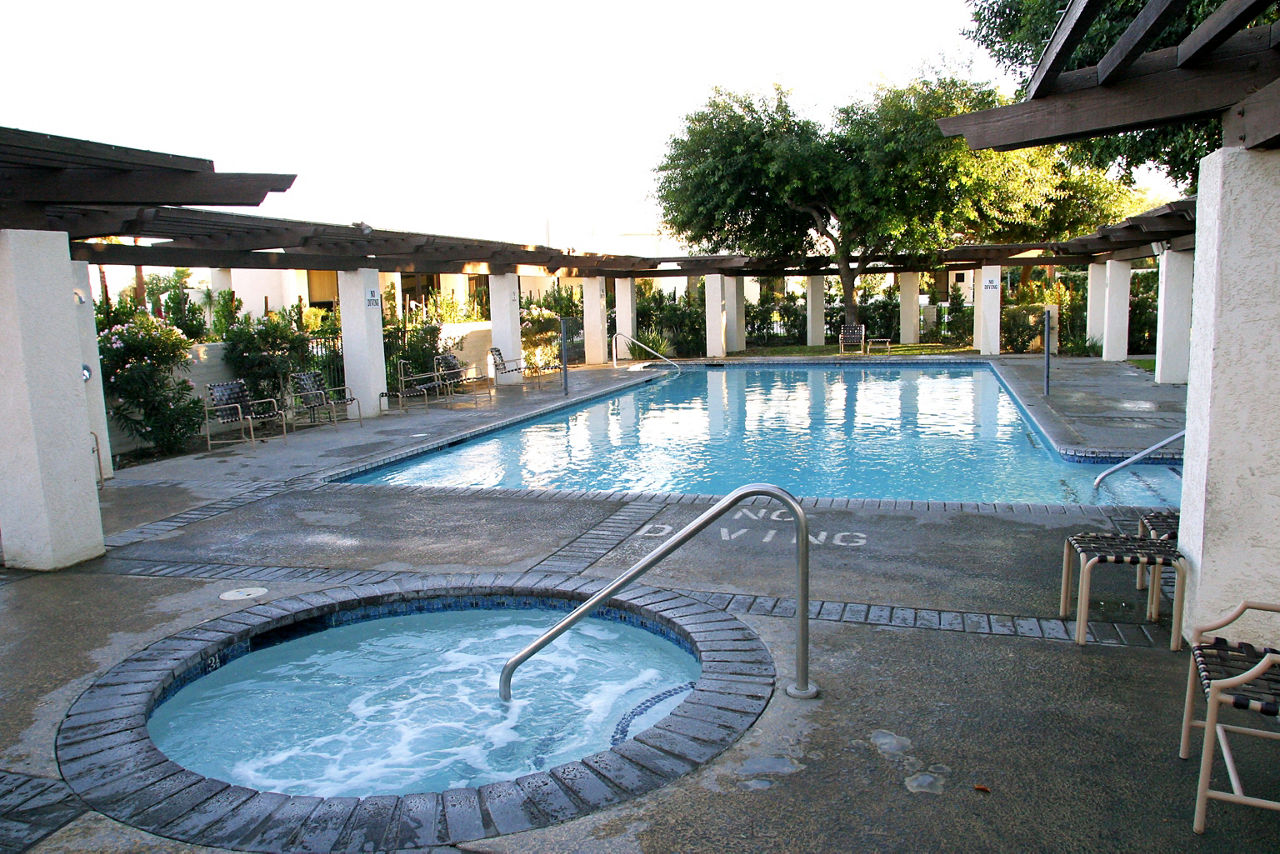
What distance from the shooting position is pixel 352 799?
10.5 ft

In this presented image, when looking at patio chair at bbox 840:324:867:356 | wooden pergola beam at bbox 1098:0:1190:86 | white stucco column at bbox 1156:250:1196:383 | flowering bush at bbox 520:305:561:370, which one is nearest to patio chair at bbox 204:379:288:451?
flowering bush at bbox 520:305:561:370

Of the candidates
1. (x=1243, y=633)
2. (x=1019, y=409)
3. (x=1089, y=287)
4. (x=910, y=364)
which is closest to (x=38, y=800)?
(x=1243, y=633)

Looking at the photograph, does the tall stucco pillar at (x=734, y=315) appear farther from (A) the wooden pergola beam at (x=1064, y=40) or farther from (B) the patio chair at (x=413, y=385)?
(A) the wooden pergola beam at (x=1064, y=40)

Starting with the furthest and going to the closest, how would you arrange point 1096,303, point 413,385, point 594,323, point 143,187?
1. point 594,323
2. point 1096,303
3. point 413,385
4. point 143,187

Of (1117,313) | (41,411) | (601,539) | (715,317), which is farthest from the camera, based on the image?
(715,317)

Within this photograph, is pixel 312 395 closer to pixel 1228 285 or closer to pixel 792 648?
pixel 792 648

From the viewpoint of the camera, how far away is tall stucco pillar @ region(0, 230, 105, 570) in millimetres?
5926

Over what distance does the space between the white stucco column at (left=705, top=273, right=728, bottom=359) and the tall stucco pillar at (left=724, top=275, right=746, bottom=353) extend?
4.77ft

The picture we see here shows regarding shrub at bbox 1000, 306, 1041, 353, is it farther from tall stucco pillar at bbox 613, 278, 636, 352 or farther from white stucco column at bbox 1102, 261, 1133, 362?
tall stucco pillar at bbox 613, 278, 636, 352

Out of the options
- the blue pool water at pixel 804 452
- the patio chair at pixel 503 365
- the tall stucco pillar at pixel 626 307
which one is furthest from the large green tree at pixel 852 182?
the patio chair at pixel 503 365

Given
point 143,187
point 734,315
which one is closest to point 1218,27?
point 143,187

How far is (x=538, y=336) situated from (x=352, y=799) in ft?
63.6

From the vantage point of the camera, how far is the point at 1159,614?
185 inches

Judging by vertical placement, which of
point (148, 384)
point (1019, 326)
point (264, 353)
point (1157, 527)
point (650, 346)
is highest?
point (264, 353)
